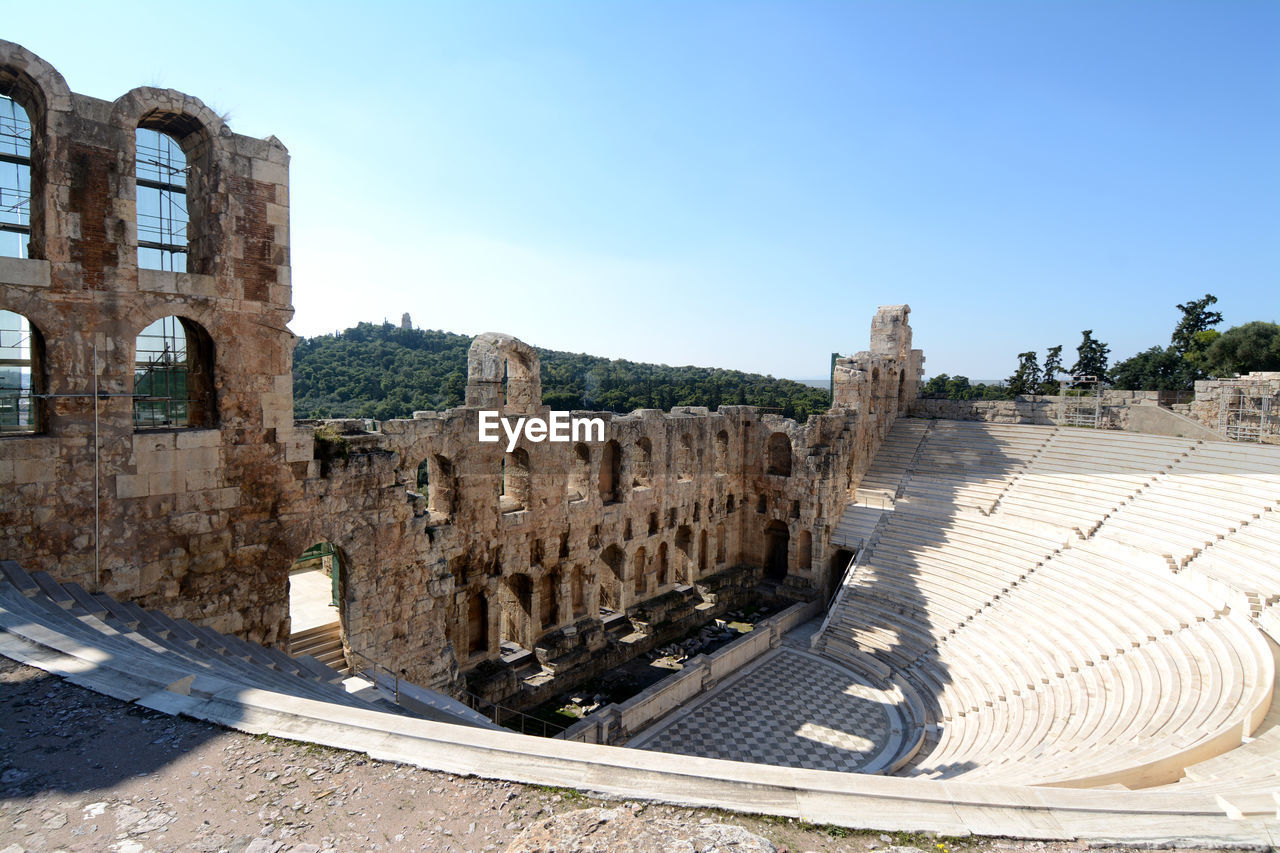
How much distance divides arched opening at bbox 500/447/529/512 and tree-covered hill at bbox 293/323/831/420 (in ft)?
29.1

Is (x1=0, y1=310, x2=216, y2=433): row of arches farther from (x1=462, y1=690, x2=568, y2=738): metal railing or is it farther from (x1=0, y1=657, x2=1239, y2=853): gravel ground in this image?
(x1=462, y1=690, x2=568, y2=738): metal railing

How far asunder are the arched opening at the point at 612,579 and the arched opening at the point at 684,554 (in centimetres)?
321

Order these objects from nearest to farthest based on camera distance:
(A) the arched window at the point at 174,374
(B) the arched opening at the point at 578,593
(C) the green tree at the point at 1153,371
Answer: (A) the arched window at the point at 174,374
(B) the arched opening at the point at 578,593
(C) the green tree at the point at 1153,371

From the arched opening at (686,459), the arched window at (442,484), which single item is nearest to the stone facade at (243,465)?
the arched window at (442,484)

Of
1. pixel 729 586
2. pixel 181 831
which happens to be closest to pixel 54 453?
pixel 181 831

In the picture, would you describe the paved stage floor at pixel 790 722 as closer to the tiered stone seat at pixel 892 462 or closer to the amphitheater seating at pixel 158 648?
the amphitheater seating at pixel 158 648

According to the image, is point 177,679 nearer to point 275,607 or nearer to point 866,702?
point 275,607

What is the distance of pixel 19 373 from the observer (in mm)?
8477

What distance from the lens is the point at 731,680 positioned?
17.0 m

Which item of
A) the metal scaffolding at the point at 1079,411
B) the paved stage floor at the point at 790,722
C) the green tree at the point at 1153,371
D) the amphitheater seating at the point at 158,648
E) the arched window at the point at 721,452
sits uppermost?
the green tree at the point at 1153,371

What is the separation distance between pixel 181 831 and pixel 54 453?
20.5 ft

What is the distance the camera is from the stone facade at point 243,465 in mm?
8000

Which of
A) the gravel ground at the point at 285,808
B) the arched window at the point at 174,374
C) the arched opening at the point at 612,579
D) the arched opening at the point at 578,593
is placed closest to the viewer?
the gravel ground at the point at 285,808

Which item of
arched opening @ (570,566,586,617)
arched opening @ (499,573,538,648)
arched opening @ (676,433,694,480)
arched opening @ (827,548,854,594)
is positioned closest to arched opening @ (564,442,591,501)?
arched opening @ (570,566,586,617)
